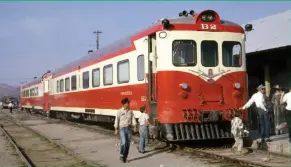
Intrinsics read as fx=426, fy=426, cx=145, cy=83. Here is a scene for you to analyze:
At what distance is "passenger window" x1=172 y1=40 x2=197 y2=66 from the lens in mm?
11289

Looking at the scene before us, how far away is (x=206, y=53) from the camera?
11.6 m

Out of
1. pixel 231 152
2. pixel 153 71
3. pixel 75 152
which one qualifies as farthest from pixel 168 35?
pixel 75 152

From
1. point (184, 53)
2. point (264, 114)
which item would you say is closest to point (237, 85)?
point (264, 114)

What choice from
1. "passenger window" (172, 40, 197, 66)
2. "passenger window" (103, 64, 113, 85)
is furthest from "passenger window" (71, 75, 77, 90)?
"passenger window" (172, 40, 197, 66)

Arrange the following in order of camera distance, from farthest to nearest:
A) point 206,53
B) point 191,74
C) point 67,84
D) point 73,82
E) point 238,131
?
point 67,84 < point 73,82 < point 206,53 < point 191,74 < point 238,131

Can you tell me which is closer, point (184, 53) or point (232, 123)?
point (232, 123)

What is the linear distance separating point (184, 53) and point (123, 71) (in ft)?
10.7

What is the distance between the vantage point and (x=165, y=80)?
11.1 meters

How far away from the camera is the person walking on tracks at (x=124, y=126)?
9.78 m

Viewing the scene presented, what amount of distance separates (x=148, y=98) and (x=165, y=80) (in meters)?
1.02

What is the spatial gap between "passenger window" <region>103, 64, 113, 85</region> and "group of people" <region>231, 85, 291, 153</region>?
18.3 ft

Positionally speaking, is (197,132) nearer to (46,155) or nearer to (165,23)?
(165,23)

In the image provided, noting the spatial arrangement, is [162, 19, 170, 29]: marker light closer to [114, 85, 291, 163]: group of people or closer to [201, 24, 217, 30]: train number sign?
[201, 24, 217, 30]: train number sign

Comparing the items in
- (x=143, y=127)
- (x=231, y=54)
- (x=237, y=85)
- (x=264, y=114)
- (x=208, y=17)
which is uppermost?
(x=208, y=17)
